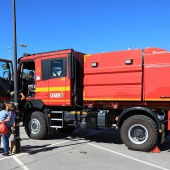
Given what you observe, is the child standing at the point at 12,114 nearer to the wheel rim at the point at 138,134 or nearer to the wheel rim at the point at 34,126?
the wheel rim at the point at 34,126

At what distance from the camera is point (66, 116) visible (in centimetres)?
1005

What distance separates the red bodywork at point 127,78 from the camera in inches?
324

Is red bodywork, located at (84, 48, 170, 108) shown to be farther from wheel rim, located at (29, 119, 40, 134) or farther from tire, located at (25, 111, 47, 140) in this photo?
wheel rim, located at (29, 119, 40, 134)

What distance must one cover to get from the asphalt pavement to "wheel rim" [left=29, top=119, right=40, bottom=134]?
1.17ft

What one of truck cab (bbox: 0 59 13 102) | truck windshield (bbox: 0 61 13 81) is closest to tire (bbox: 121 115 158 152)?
truck cab (bbox: 0 59 13 102)

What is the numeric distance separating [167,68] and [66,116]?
3791 mm

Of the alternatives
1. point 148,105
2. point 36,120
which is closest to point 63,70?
point 36,120

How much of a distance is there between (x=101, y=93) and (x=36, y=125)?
286 centimetres

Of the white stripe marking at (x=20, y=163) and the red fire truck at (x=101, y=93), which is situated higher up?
the red fire truck at (x=101, y=93)

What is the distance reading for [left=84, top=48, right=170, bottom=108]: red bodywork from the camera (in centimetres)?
823

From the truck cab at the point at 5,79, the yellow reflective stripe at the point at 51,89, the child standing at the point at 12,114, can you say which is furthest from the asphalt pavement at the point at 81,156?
the truck cab at the point at 5,79

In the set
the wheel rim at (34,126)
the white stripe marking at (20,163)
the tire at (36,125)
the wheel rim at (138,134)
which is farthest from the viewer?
the wheel rim at (34,126)

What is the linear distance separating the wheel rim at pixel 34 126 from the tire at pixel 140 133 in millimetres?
3326

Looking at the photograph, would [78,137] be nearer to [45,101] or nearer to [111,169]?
[45,101]
